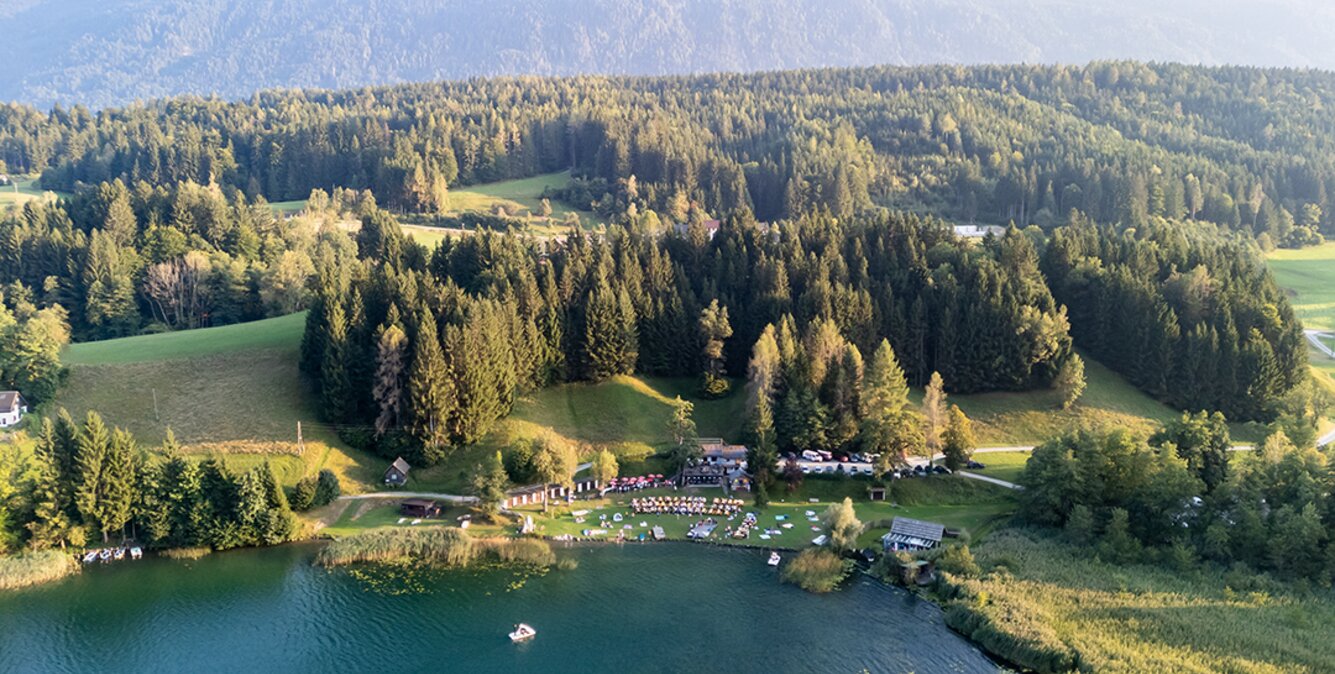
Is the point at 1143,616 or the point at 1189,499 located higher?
the point at 1189,499

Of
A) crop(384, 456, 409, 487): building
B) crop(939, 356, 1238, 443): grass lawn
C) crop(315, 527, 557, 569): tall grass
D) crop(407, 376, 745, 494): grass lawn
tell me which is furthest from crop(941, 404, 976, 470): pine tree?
crop(384, 456, 409, 487): building

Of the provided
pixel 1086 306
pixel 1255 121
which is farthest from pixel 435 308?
pixel 1255 121

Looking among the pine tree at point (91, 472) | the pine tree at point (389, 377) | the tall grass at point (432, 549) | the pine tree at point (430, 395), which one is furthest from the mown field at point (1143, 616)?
the pine tree at point (91, 472)

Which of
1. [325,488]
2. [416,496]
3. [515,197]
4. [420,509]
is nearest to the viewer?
[420,509]

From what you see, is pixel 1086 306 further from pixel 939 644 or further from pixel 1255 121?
pixel 1255 121

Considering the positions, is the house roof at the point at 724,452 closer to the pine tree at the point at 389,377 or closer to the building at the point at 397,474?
the building at the point at 397,474

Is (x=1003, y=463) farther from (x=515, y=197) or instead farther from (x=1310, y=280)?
(x=515, y=197)

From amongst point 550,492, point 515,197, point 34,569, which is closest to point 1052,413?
point 550,492

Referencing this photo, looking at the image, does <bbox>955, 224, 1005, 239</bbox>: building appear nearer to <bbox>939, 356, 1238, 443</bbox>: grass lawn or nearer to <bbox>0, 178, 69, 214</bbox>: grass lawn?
<bbox>939, 356, 1238, 443</bbox>: grass lawn
